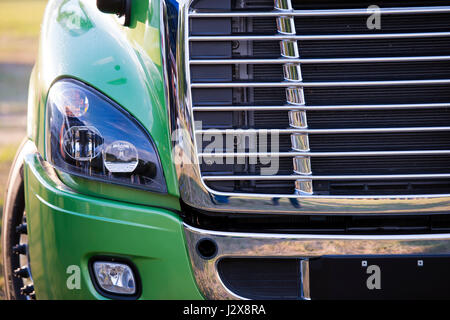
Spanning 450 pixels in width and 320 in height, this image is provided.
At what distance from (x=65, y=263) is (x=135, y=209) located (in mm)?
376

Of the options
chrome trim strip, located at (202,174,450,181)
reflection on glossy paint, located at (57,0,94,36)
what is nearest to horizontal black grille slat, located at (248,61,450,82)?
chrome trim strip, located at (202,174,450,181)

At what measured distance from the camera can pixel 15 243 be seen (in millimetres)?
3541

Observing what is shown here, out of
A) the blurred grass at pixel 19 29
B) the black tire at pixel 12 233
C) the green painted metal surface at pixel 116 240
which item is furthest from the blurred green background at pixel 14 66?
the green painted metal surface at pixel 116 240

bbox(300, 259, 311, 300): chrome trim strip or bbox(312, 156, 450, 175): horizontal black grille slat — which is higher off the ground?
bbox(312, 156, 450, 175): horizontal black grille slat

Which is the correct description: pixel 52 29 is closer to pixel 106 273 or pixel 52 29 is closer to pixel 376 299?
pixel 106 273

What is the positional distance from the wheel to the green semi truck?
2.40 ft

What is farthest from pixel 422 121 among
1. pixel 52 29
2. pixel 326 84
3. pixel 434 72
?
pixel 52 29

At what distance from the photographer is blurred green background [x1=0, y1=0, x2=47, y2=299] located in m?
8.51

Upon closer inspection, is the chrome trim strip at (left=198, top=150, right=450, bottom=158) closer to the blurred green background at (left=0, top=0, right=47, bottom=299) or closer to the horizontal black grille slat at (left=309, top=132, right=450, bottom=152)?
the horizontal black grille slat at (left=309, top=132, right=450, bottom=152)

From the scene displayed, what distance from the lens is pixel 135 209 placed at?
263 centimetres

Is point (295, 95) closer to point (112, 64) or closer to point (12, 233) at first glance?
point (112, 64)

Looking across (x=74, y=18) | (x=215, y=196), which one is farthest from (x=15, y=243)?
(x=215, y=196)

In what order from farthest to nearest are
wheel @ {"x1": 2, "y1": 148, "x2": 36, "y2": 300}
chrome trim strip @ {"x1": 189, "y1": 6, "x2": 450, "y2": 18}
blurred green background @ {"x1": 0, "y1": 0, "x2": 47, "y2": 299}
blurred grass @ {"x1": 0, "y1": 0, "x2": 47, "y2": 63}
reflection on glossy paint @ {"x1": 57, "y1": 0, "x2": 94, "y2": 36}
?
1. blurred grass @ {"x1": 0, "y1": 0, "x2": 47, "y2": 63}
2. blurred green background @ {"x1": 0, "y1": 0, "x2": 47, "y2": 299}
3. wheel @ {"x1": 2, "y1": 148, "x2": 36, "y2": 300}
4. reflection on glossy paint @ {"x1": 57, "y1": 0, "x2": 94, "y2": 36}
5. chrome trim strip @ {"x1": 189, "y1": 6, "x2": 450, "y2": 18}

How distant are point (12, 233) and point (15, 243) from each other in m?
0.07
